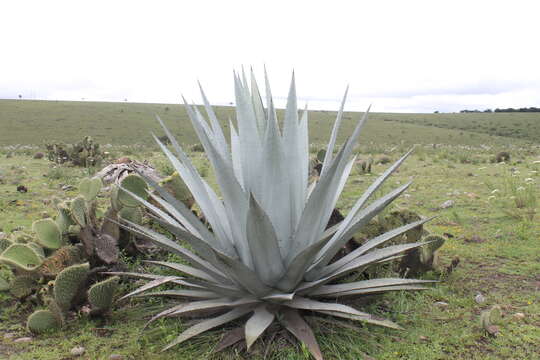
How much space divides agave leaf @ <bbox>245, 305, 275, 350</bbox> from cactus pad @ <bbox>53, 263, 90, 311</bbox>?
3.89ft

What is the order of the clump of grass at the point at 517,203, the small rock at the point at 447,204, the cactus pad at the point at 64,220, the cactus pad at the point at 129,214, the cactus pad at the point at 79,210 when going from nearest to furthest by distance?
1. the cactus pad at the point at 79,210
2. the cactus pad at the point at 64,220
3. the cactus pad at the point at 129,214
4. the clump of grass at the point at 517,203
5. the small rock at the point at 447,204

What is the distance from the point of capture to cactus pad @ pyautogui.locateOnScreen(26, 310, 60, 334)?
2965 mm

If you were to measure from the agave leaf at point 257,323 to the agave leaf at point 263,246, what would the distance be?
17cm

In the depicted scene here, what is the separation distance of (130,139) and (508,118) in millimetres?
44021

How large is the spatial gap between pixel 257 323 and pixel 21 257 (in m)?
1.86

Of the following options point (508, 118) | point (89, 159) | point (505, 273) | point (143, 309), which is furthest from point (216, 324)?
point (508, 118)

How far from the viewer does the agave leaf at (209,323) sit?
2648mm

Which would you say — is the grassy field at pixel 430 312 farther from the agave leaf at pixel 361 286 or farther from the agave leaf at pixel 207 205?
the agave leaf at pixel 207 205

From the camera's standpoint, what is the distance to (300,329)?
8.55ft

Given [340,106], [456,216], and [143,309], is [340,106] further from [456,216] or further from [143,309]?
[456,216]

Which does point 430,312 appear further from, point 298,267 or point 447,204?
point 447,204

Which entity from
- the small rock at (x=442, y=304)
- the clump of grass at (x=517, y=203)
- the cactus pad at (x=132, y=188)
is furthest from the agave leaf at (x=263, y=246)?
the clump of grass at (x=517, y=203)

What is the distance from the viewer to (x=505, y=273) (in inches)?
152

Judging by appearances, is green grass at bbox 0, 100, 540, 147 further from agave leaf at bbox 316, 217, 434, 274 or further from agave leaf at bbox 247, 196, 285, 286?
agave leaf at bbox 247, 196, 285, 286
